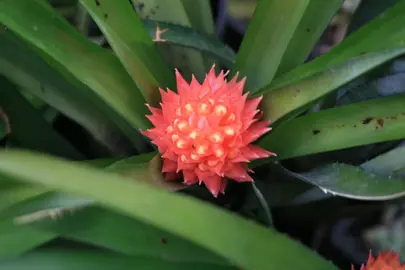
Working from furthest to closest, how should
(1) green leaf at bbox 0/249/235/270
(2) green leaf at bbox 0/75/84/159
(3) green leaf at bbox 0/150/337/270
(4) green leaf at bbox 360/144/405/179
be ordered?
(2) green leaf at bbox 0/75/84/159, (4) green leaf at bbox 360/144/405/179, (1) green leaf at bbox 0/249/235/270, (3) green leaf at bbox 0/150/337/270

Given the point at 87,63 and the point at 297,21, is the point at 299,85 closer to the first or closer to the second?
the point at 297,21

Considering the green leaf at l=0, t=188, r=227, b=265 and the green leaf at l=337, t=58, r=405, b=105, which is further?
the green leaf at l=337, t=58, r=405, b=105

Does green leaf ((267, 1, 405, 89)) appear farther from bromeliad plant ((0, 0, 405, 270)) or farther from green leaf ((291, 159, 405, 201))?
green leaf ((291, 159, 405, 201))

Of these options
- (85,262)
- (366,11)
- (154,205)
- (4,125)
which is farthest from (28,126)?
(366,11)

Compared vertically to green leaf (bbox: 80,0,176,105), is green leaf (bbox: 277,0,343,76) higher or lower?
higher

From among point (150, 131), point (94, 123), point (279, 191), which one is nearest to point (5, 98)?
point (94, 123)

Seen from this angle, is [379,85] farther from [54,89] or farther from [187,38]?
[54,89]

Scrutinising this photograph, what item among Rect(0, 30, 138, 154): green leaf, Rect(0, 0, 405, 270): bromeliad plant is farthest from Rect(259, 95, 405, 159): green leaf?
Rect(0, 30, 138, 154): green leaf
